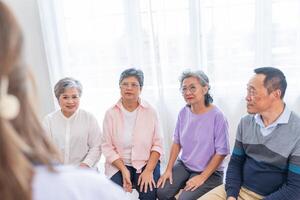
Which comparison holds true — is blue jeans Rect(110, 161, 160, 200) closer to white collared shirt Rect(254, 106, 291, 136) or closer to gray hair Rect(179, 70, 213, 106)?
gray hair Rect(179, 70, 213, 106)

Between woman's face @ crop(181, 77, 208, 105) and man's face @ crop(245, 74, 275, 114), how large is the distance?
14.5 inches

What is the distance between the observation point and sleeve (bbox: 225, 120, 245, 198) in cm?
171

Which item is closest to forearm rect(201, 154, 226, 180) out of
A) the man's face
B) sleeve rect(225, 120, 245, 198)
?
sleeve rect(225, 120, 245, 198)

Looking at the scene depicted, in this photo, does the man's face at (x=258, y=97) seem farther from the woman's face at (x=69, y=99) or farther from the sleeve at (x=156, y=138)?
the woman's face at (x=69, y=99)

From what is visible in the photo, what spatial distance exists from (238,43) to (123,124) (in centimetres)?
102

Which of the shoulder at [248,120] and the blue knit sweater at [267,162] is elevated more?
A: the shoulder at [248,120]

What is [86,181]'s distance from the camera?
1.74 feet

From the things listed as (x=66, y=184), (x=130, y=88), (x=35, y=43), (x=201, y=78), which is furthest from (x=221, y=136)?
(x=35, y=43)

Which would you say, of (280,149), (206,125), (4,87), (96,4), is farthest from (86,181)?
(96,4)

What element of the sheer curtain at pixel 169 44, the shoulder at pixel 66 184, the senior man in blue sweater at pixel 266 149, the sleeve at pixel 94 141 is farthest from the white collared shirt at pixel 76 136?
the shoulder at pixel 66 184

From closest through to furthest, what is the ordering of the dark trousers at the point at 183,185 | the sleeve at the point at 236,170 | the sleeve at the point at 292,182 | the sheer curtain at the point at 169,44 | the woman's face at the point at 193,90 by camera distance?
1. the sleeve at the point at 292,182
2. the sleeve at the point at 236,170
3. the dark trousers at the point at 183,185
4. the woman's face at the point at 193,90
5. the sheer curtain at the point at 169,44

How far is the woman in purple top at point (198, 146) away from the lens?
1.93 metres

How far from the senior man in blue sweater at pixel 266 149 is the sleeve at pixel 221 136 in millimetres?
160

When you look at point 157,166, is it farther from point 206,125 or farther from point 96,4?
point 96,4
